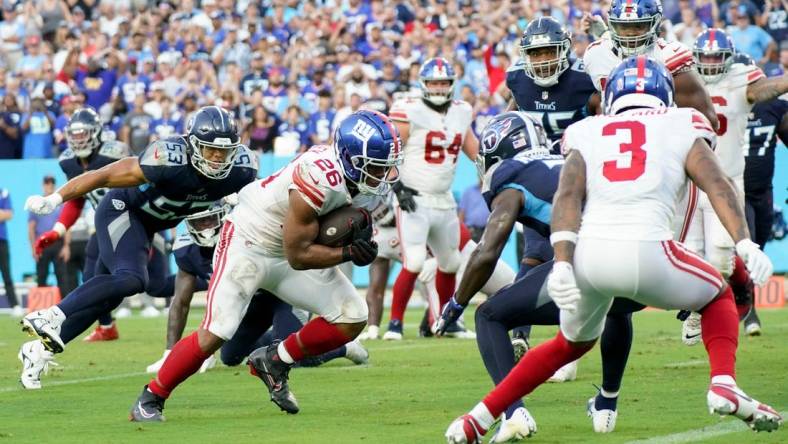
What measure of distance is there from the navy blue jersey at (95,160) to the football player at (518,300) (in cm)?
492

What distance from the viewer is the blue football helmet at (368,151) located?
577cm

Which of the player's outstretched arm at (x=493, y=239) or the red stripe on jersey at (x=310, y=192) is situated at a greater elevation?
the red stripe on jersey at (x=310, y=192)

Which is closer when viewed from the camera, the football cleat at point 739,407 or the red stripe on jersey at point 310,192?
the football cleat at point 739,407

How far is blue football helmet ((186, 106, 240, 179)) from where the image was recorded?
A: 269 inches

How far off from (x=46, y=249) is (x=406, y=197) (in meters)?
5.42

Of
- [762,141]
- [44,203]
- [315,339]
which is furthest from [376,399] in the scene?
[762,141]

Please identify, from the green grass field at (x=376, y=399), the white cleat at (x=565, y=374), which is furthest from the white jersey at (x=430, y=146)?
the white cleat at (x=565, y=374)

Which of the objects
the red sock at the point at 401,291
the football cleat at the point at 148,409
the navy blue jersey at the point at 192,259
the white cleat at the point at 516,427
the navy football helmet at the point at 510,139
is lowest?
the red sock at the point at 401,291

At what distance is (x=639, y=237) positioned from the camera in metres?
4.63

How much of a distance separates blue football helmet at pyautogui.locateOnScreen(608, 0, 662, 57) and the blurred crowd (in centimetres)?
810

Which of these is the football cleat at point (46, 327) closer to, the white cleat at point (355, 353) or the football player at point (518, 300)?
the white cleat at point (355, 353)

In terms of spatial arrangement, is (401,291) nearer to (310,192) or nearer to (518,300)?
(310,192)

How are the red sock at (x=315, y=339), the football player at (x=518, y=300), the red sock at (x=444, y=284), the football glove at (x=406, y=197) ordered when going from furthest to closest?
the football glove at (x=406, y=197)
the red sock at (x=444, y=284)
the red sock at (x=315, y=339)
the football player at (x=518, y=300)

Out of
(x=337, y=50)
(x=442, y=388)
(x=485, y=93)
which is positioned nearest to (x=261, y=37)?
(x=337, y=50)
